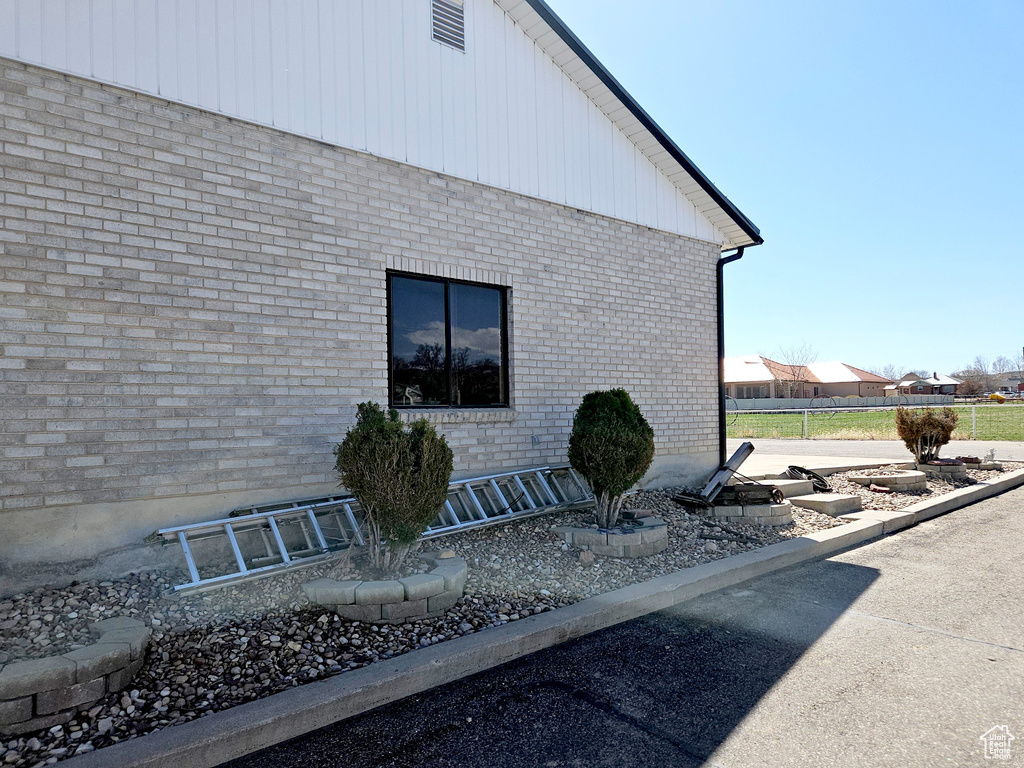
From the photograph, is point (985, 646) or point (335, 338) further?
point (335, 338)

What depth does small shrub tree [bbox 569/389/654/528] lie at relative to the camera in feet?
20.4

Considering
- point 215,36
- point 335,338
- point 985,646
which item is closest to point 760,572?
point 985,646

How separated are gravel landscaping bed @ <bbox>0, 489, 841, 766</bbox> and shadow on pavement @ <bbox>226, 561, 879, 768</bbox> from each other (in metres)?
0.49

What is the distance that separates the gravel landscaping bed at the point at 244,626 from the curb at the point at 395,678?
170 mm

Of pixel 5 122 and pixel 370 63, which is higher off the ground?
pixel 370 63

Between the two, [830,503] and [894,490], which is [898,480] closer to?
[894,490]

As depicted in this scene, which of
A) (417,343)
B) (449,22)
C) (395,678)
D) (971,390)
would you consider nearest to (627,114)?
(449,22)

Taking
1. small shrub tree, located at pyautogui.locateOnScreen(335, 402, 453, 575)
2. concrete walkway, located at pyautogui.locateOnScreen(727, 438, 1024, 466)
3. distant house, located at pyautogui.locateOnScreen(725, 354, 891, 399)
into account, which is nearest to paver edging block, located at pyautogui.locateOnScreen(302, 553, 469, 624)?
small shrub tree, located at pyautogui.locateOnScreen(335, 402, 453, 575)

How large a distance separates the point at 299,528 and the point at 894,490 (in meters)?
9.07

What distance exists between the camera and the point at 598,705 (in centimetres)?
341

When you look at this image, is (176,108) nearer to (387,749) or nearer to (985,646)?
(387,749)

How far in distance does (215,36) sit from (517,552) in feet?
17.6

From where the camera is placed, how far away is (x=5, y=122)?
4.62 m

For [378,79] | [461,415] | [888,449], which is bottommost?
[888,449]
